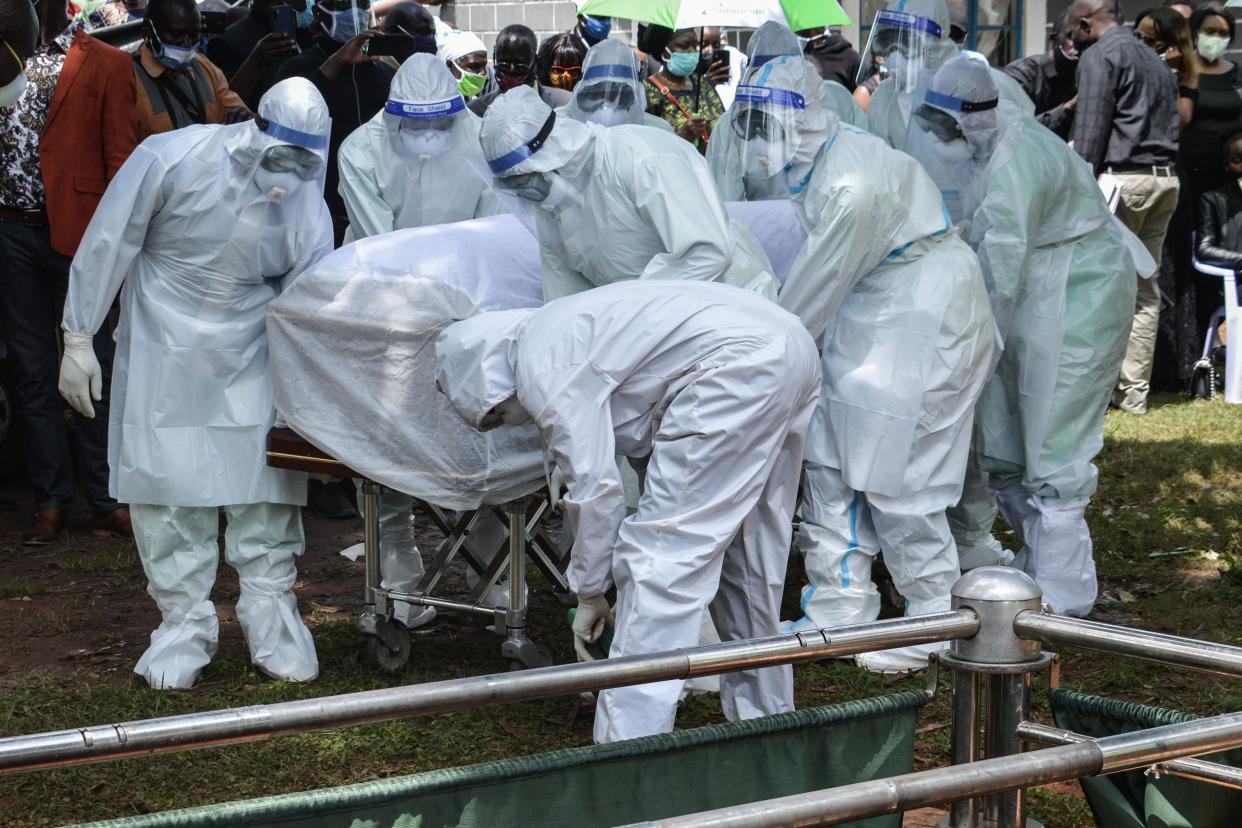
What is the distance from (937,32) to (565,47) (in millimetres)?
2387

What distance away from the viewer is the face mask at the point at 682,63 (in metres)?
7.91

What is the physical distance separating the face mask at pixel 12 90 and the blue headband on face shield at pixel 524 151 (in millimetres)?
2291

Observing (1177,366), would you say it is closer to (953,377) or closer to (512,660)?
(953,377)

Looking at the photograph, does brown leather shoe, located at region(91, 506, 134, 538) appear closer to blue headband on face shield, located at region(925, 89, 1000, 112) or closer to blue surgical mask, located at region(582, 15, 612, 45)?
blue headband on face shield, located at region(925, 89, 1000, 112)

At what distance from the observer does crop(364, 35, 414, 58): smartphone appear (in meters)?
6.32

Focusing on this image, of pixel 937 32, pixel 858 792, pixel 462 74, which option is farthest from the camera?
pixel 462 74

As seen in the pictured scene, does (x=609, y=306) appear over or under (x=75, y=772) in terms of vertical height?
over

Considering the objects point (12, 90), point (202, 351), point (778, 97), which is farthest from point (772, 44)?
point (12, 90)

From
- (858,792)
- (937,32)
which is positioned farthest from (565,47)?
(858,792)

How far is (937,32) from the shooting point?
6.17 m

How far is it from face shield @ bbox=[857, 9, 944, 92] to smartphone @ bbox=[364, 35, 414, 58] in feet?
6.26

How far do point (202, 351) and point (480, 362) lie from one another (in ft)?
3.94

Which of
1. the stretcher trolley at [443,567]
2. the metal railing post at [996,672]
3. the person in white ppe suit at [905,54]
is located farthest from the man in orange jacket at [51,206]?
the metal railing post at [996,672]

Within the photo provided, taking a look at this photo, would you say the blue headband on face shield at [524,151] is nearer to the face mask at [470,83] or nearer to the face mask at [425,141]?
the face mask at [425,141]
